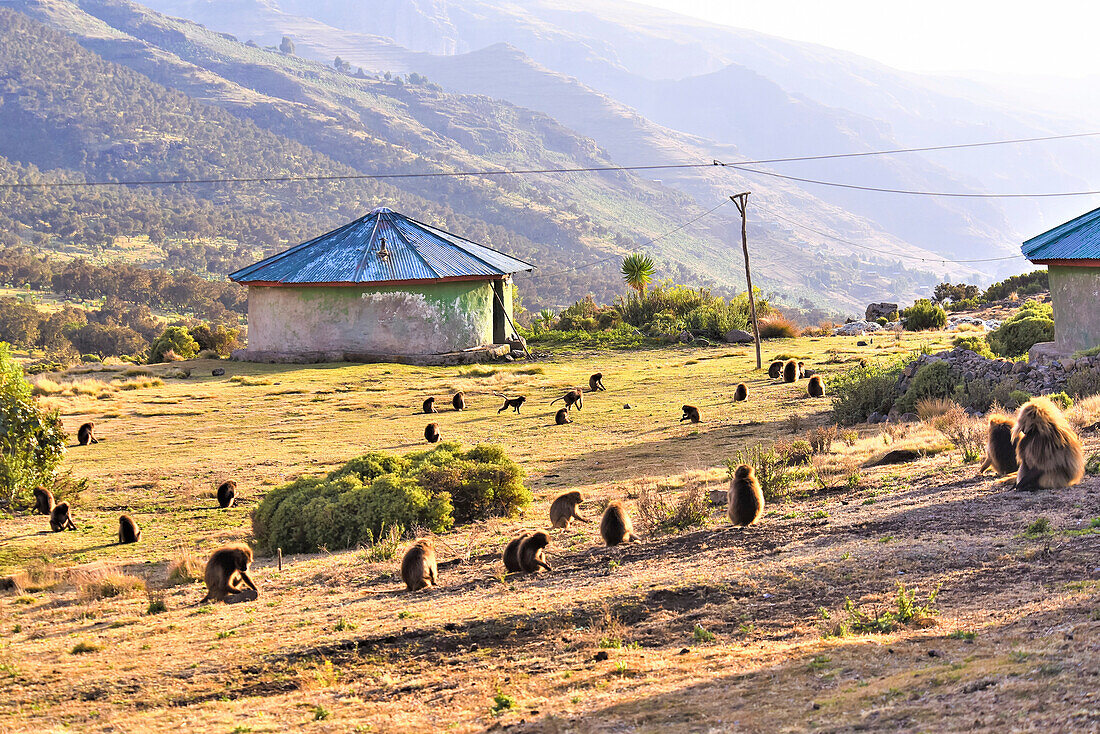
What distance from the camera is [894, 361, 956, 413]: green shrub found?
54.2ft

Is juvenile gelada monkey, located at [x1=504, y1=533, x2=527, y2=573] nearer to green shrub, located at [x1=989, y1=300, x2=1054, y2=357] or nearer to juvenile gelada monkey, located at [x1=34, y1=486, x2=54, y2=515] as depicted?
juvenile gelada monkey, located at [x1=34, y1=486, x2=54, y2=515]

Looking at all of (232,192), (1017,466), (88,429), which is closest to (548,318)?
(88,429)

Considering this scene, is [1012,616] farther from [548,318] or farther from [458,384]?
[548,318]

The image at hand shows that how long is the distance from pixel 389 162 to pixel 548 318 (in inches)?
6294

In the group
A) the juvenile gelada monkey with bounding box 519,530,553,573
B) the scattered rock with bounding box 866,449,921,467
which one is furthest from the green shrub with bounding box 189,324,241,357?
the juvenile gelada monkey with bounding box 519,530,553,573

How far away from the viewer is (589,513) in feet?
36.0

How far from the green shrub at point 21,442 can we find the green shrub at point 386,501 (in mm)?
4605

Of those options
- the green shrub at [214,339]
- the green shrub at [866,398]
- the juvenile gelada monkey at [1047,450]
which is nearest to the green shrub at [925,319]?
the green shrub at [866,398]

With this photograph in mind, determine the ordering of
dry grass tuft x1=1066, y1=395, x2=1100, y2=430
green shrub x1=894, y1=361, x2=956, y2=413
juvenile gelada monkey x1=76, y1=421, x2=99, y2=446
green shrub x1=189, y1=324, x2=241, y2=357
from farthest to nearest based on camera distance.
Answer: green shrub x1=189, y1=324, x2=241, y2=357 < juvenile gelada monkey x1=76, y1=421, x2=99, y2=446 < green shrub x1=894, y1=361, x2=956, y2=413 < dry grass tuft x1=1066, y1=395, x2=1100, y2=430

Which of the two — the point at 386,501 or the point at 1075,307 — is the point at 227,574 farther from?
the point at 1075,307

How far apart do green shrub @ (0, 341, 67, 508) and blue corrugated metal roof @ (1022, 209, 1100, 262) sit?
62.9 feet

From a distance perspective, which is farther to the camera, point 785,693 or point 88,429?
point 88,429

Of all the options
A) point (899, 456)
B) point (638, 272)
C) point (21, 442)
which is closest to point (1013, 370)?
point (899, 456)

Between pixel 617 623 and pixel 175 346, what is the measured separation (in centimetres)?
3265
